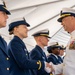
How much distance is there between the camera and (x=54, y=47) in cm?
525

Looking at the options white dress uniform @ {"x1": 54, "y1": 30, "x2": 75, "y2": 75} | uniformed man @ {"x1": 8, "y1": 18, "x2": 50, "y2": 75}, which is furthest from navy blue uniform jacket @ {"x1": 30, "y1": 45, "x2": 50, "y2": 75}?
white dress uniform @ {"x1": 54, "y1": 30, "x2": 75, "y2": 75}

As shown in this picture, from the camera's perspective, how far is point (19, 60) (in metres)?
3.48

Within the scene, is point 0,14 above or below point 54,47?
above

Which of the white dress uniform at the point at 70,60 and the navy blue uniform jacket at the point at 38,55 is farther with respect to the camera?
the navy blue uniform jacket at the point at 38,55

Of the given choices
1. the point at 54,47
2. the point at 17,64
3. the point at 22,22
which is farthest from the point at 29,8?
the point at 17,64

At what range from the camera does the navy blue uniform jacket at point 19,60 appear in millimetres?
3484

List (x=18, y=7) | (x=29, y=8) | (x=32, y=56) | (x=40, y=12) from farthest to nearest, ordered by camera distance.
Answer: (x=40, y=12) < (x=29, y=8) < (x=18, y=7) < (x=32, y=56)

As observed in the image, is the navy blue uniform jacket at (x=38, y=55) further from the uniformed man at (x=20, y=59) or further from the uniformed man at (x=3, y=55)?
the uniformed man at (x=3, y=55)

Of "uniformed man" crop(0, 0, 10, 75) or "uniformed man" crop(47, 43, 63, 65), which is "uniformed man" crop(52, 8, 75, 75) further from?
"uniformed man" crop(47, 43, 63, 65)

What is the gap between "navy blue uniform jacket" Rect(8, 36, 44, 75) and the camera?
348cm

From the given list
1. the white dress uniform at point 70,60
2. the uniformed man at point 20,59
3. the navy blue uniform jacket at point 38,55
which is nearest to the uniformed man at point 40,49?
the navy blue uniform jacket at point 38,55

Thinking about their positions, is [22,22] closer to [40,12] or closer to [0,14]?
[0,14]

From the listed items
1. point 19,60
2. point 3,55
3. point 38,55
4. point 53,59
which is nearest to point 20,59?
point 19,60

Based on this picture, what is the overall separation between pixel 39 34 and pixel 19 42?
731 mm
